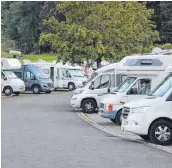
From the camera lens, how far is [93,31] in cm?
3309

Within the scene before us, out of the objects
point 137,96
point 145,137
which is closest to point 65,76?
point 137,96

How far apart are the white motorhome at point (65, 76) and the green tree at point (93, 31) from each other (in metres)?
15.8

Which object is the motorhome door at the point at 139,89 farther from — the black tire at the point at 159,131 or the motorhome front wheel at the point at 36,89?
the motorhome front wheel at the point at 36,89

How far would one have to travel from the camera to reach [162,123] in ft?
48.6

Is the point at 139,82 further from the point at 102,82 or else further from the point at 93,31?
the point at 93,31

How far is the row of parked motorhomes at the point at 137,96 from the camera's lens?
1482cm

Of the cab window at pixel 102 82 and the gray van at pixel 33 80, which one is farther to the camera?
the gray van at pixel 33 80

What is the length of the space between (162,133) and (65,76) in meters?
35.8

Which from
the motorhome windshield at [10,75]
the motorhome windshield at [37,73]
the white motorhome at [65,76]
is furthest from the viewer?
the white motorhome at [65,76]

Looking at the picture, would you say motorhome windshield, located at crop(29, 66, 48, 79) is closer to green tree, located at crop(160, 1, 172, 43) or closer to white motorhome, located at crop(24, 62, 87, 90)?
white motorhome, located at crop(24, 62, 87, 90)

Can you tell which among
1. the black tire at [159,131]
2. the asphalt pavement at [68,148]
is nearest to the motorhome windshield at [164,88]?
the black tire at [159,131]

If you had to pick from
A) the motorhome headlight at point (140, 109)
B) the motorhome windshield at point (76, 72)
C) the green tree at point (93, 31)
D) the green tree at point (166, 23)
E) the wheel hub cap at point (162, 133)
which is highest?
the green tree at point (166, 23)

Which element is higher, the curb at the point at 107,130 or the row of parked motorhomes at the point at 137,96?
the row of parked motorhomes at the point at 137,96

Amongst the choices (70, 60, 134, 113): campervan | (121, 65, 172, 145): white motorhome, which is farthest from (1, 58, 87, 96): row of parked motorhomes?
(121, 65, 172, 145): white motorhome
